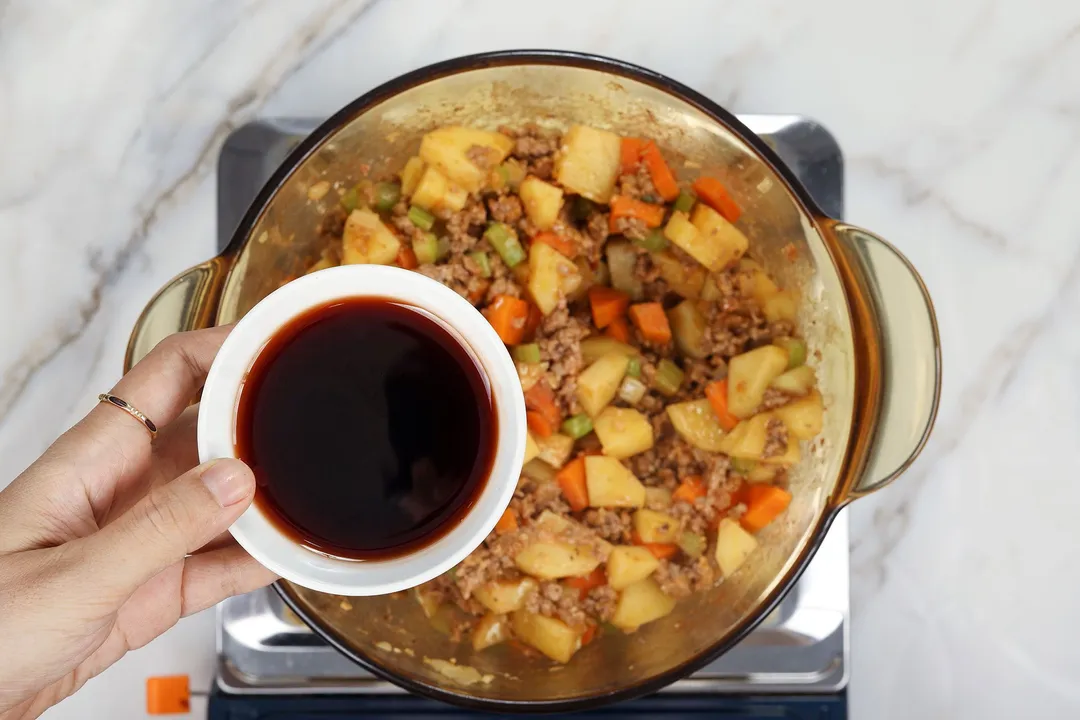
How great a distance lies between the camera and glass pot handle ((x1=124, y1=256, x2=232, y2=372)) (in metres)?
1.26

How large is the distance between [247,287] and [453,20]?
733mm

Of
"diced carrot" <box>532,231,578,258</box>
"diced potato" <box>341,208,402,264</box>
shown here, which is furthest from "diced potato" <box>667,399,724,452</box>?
"diced potato" <box>341,208,402,264</box>

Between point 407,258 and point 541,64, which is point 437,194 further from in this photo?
point 541,64

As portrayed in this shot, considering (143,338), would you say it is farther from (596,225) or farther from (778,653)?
(778,653)

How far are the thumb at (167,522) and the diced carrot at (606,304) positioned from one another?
0.71 meters

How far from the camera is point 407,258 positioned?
1.47 meters

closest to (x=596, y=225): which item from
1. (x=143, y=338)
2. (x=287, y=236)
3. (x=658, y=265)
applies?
(x=658, y=265)

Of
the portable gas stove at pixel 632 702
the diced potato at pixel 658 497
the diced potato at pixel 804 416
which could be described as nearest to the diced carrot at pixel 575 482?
the diced potato at pixel 658 497

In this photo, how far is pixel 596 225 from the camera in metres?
1.49

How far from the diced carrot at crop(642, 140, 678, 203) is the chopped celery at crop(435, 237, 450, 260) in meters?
0.37

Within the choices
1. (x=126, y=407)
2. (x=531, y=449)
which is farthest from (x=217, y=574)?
(x=531, y=449)

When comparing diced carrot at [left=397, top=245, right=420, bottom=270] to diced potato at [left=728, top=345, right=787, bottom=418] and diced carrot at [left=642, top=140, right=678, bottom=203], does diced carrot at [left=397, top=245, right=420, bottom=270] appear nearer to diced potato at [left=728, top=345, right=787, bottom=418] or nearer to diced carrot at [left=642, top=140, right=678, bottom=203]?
diced carrot at [left=642, top=140, right=678, bottom=203]

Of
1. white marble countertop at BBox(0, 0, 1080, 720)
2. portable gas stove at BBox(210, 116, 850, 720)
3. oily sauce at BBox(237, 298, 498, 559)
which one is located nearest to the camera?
oily sauce at BBox(237, 298, 498, 559)

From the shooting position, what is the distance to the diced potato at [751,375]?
1.42m
